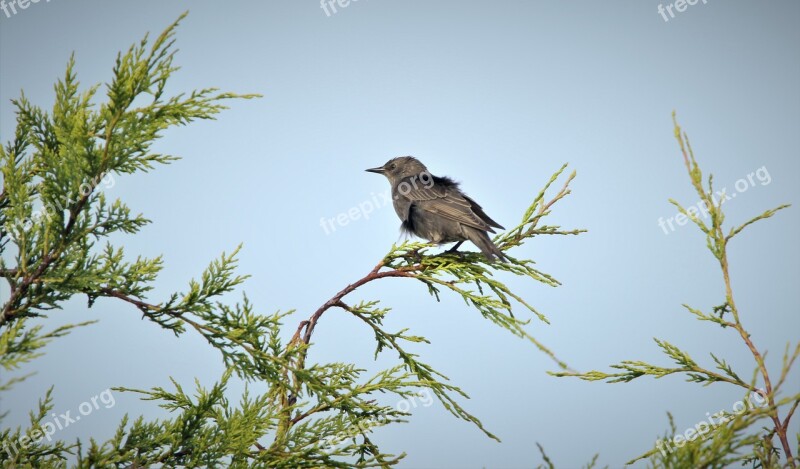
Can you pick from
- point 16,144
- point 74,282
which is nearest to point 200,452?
point 74,282

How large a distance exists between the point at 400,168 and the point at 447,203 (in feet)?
7.67

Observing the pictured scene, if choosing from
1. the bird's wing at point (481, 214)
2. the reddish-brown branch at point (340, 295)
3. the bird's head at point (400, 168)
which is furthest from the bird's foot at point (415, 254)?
the bird's head at point (400, 168)

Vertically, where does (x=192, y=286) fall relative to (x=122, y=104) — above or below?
below

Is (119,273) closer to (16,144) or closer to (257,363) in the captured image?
(257,363)

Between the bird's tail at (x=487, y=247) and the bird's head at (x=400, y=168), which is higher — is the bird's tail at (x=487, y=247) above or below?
below

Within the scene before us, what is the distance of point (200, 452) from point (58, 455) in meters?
1.24

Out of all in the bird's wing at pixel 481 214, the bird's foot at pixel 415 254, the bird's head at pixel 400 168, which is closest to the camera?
the bird's foot at pixel 415 254

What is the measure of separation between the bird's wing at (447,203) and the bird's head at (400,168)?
1125 millimetres

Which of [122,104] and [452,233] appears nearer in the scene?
[122,104]

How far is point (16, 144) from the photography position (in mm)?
4590

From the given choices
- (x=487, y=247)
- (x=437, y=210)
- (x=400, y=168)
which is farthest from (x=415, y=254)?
(x=400, y=168)

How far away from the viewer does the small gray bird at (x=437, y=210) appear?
290 inches

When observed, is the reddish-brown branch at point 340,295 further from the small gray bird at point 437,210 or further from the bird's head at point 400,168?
the bird's head at point 400,168

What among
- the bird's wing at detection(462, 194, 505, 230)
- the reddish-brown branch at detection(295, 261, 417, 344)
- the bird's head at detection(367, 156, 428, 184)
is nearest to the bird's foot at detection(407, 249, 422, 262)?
the reddish-brown branch at detection(295, 261, 417, 344)
